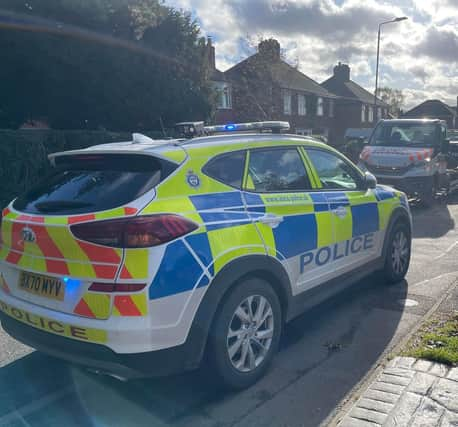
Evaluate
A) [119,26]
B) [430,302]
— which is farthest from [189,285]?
[119,26]

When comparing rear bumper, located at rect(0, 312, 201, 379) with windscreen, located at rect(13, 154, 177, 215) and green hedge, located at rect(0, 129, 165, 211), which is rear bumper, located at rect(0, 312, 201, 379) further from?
green hedge, located at rect(0, 129, 165, 211)

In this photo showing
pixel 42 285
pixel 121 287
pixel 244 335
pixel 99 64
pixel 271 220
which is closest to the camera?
pixel 121 287

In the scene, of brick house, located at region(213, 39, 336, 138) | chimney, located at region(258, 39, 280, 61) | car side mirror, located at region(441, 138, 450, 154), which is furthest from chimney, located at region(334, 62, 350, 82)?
car side mirror, located at region(441, 138, 450, 154)

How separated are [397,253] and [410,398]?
2.58 metres

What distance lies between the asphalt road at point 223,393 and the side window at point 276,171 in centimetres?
135

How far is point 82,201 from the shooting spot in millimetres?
2795

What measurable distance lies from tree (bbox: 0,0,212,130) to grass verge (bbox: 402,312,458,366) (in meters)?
11.3

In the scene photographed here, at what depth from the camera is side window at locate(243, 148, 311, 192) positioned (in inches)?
134

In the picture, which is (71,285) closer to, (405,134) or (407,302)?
(407,302)

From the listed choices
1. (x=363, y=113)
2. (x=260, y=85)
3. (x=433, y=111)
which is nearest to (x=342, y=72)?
(x=363, y=113)

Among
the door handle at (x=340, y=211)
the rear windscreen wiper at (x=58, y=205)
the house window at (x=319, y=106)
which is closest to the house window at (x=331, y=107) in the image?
the house window at (x=319, y=106)

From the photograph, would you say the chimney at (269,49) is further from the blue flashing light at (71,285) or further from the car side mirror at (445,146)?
the blue flashing light at (71,285)

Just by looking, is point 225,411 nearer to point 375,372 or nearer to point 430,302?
point 375,372

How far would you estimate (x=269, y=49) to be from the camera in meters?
26.5
